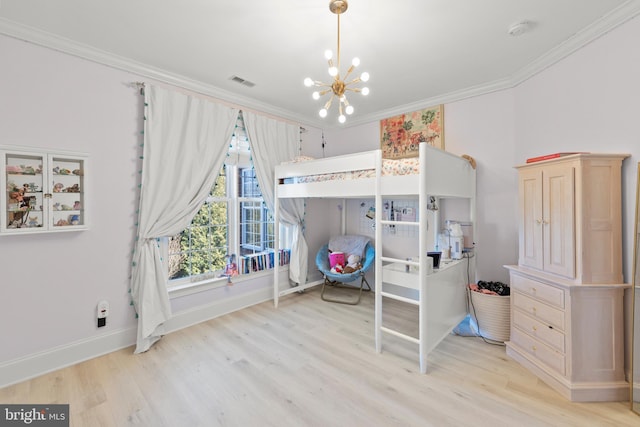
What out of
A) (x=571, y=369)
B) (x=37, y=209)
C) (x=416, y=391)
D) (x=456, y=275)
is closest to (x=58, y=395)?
(x=37, y=209)

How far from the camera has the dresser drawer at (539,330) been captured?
1.91 meters

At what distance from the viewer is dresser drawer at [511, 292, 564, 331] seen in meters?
1.92

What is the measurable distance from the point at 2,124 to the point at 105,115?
0.63 meters

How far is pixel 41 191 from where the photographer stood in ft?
6.77

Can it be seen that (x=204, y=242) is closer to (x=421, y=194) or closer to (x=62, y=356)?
(x=62, y=356)

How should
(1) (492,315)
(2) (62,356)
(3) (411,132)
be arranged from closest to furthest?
(2) (62,356) < (1) (492,315) < (3) (411,132)

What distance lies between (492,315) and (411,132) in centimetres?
234

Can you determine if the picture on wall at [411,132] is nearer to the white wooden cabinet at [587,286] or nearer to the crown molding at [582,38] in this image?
the crown molding at [582,38]

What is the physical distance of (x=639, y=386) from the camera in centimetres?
170

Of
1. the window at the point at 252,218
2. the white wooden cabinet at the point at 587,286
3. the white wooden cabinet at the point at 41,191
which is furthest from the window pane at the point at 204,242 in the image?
the white wooden cabinet at the point at 587,286

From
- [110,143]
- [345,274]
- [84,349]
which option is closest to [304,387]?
[345,274]

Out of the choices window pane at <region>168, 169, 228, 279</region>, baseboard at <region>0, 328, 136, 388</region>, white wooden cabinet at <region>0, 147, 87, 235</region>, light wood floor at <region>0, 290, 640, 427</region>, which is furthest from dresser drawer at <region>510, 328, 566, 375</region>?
white wooden cabinet at <region>0, 147, 87, 235</region>

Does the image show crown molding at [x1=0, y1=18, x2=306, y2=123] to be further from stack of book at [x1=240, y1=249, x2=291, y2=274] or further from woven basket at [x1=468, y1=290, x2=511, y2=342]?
woven basket at [x1=468, y1=290, x2=511, y2=342]

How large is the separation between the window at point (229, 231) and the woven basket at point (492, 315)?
2.44m
